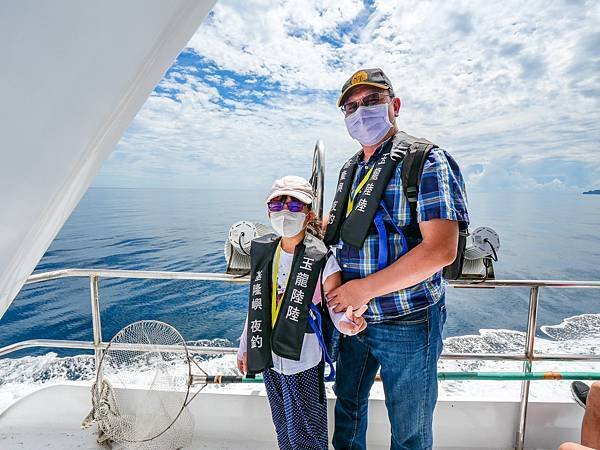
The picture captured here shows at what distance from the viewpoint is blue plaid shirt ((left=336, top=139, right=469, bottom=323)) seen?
1154 millimetres

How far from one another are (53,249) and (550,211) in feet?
139

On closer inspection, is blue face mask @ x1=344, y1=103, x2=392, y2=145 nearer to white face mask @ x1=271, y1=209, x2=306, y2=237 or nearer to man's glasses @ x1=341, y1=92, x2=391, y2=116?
man's glasses @ x1=341, y1=92, x2=391, y2=116

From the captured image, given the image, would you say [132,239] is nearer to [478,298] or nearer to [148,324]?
[478,298]

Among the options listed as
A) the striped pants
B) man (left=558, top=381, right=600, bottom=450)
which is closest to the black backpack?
the striped pants

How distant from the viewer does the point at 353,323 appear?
4.21 feet

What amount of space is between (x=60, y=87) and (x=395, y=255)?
1.13 meters

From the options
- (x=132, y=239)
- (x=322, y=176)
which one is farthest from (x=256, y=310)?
(x=132, y=239)

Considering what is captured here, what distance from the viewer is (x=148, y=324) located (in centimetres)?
200

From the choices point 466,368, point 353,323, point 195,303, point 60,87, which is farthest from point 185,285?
point 60,87

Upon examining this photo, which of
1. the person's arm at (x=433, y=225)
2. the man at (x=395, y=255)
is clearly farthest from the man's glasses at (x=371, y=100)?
the person's arm at (x=433, y=225)

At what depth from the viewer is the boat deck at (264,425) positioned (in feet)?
6.53

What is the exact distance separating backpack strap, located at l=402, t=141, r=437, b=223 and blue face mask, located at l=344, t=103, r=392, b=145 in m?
0.20

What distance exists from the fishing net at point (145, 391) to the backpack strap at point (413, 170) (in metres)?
1.45

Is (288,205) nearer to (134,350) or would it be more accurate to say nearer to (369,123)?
(369,123)
